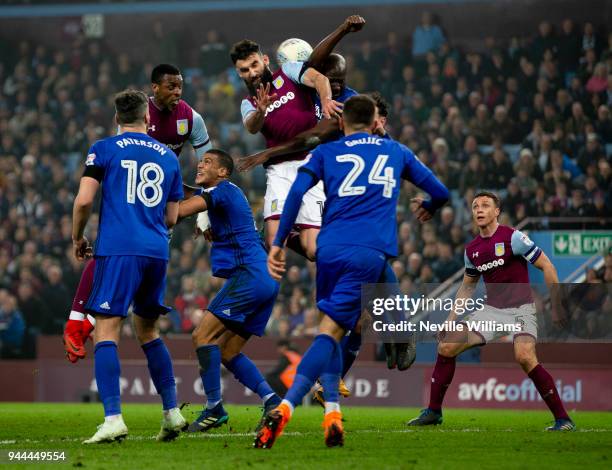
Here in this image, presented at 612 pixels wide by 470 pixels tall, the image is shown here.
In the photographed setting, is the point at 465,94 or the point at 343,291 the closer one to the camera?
the point at 343,291

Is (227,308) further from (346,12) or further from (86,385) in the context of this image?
(346,12)

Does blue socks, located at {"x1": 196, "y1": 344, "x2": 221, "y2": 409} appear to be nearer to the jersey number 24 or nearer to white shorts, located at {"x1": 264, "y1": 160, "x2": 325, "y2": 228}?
white shorts, located at {"x1": 264, "y1": 160, "x2": 325, "y2": 228}

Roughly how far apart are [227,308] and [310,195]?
1.42 meters

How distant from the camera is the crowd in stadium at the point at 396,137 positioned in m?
18.0

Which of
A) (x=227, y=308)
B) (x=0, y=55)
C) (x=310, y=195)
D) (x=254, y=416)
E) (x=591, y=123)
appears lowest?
(x=254, y=416)

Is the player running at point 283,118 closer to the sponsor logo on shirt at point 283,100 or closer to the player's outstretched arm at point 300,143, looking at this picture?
the sponsor logo on shirt at point 283,100

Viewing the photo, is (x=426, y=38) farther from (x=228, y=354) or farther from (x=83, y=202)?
(x=83, y=202)

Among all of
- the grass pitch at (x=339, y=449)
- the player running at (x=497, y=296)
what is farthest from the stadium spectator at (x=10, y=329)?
the player running at (x=497, y=296)

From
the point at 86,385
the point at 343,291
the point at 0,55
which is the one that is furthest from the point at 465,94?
the point at 343,291

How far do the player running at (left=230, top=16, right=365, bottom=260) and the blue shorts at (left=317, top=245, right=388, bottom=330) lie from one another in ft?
6.79

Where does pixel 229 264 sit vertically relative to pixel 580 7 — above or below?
below

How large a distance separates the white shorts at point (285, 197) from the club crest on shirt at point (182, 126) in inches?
31.2

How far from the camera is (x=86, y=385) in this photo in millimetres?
16562

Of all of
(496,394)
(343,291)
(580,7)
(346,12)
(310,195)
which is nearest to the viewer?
(343,291)
